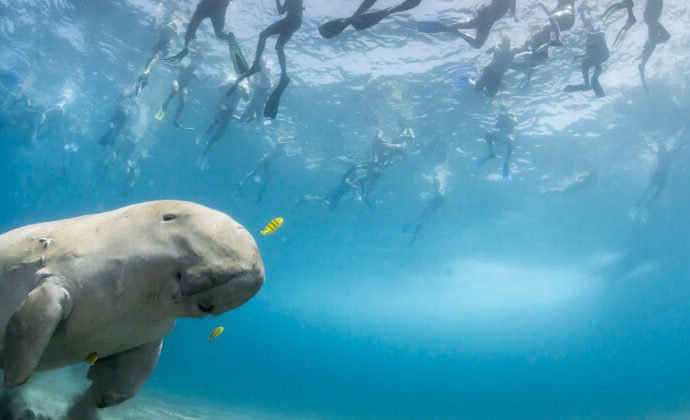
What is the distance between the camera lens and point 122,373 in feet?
8.21

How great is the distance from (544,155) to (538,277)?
92.2 feet

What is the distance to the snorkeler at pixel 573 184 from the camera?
2155cm

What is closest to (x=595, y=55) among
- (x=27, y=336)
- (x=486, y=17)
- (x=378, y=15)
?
(x=486, y=17)

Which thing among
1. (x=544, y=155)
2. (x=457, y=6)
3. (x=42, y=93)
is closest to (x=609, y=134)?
(x=544, y=155)

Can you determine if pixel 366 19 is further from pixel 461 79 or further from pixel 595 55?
pixel 461 79

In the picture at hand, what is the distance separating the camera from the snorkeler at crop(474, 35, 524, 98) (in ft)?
40.4

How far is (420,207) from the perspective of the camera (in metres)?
27.5

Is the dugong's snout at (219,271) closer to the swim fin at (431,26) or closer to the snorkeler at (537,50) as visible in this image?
the swim fin at (431,26)

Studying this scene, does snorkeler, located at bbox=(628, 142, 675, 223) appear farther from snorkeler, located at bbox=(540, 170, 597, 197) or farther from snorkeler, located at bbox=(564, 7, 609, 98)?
snorkeler, located at bbox=(564, 7, 609, 98)

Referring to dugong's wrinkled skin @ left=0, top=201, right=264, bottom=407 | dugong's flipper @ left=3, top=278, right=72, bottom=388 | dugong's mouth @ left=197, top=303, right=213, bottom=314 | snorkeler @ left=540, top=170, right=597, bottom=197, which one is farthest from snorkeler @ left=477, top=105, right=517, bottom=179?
dugong's flipper @ left=3, top=278, right=72, bottom=388

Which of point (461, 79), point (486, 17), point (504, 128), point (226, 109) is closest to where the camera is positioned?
point (486, 17)

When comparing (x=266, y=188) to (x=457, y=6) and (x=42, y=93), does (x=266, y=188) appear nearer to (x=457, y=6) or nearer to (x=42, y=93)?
(x=42, y=93)

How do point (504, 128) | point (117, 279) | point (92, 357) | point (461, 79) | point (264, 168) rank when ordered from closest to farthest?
point (117, 279), point (92, 357), point (461, 79), point (504, 128), point (264, 168)

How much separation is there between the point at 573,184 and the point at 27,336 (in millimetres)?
24401
